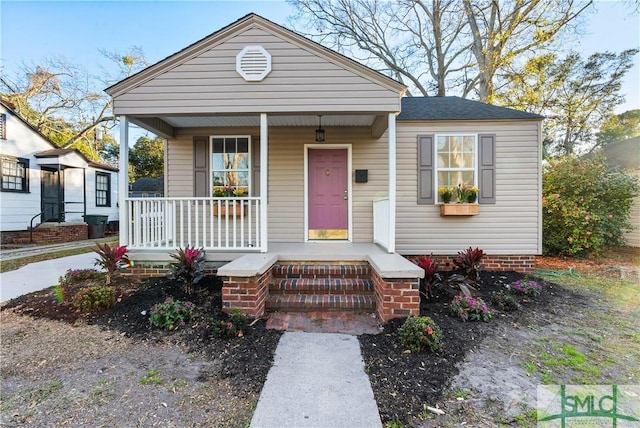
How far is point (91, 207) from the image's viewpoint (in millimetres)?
13281

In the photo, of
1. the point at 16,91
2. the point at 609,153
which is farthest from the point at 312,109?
the point at 16,91

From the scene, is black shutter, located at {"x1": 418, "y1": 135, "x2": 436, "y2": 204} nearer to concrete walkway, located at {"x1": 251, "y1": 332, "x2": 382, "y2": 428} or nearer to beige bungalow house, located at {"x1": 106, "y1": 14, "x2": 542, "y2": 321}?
beige bungalow house, located at {"x1": 106, "y1": 14, "x2": 542, "y2": 321}

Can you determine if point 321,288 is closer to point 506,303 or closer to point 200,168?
A: point 506,303

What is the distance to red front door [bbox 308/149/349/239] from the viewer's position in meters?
6.09

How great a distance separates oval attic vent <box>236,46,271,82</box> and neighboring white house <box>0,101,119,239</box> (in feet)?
34.3

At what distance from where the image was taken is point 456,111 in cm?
607

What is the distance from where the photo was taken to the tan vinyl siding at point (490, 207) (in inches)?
230

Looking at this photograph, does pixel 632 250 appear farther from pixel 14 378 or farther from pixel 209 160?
pixel 14 378

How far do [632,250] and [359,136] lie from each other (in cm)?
837

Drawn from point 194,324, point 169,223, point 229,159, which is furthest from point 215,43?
point 194,324

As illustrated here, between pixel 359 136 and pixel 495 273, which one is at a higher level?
pixel 359 136

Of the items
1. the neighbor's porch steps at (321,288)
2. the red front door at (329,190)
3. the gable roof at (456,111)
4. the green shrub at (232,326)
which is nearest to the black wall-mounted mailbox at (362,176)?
the red front door at (329,190)

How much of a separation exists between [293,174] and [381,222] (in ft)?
6.60

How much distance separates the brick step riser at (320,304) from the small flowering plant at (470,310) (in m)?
0.96
